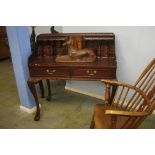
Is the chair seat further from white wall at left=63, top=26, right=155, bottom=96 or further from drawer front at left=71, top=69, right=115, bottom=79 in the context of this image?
white wall at left=63, top=26, right=155, bottom=96

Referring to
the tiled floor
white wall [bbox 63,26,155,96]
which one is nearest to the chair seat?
the tiled floor

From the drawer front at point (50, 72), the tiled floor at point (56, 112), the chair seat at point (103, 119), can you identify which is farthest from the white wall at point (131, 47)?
the chair seat at point (103, 119)

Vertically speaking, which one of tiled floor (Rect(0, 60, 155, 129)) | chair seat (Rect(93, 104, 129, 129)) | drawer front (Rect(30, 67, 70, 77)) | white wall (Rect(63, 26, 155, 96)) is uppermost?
white wall (Rect(63, 26, 155, 96))

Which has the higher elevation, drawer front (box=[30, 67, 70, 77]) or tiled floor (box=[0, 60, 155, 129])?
drawer front (box=[30, 67, 70, 77])

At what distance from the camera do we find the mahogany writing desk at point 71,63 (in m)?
2.17

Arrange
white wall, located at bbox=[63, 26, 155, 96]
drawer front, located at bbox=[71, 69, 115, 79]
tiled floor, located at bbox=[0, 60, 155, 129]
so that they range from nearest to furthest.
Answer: drawer front, located at bbox=[71, 69, 115, 79]
white wall, located at bbox=[63, 26, 155, 96]
tiled floor, located at bbox=[0, 60, 155, 129]

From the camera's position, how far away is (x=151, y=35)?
223 cm

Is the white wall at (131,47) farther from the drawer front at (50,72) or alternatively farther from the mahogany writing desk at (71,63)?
the drawer front at (50,72)

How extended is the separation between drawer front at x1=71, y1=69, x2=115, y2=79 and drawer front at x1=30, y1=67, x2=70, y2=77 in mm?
91

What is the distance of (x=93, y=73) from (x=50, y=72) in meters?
0.48

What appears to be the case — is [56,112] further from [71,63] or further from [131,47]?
[131,47]

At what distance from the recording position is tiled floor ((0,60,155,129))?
2.38 metres

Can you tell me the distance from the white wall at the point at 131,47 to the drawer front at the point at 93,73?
1.54 ft
